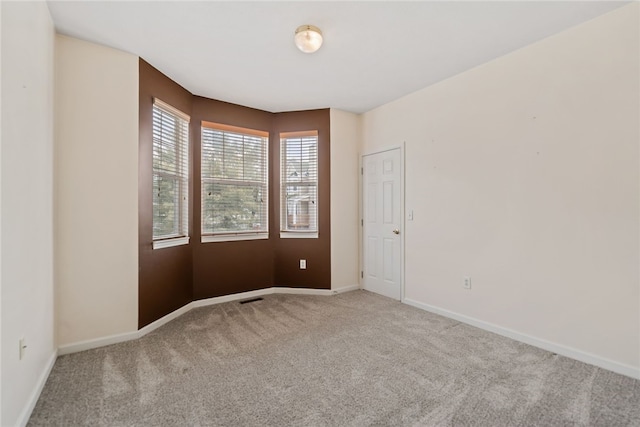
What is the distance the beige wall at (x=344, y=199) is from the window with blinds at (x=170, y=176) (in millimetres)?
1904

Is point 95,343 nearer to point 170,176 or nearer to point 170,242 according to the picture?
point 170,242

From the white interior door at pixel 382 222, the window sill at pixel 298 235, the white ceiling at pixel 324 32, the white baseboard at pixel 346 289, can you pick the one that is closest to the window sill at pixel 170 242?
the window sill at pixel 298 235

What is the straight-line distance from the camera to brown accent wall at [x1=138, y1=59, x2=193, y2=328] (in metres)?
2.78

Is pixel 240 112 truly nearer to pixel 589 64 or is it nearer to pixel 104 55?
pixel 104 55

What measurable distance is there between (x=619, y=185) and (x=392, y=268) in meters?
2.35

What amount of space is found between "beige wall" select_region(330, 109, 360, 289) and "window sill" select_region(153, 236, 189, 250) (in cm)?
190

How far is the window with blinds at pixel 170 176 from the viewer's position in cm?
305

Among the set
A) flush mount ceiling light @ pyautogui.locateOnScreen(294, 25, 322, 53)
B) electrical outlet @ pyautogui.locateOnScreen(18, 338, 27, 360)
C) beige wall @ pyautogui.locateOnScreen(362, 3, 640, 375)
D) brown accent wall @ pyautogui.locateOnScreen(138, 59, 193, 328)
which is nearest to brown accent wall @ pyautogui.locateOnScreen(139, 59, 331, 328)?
brown accent wall @ pyautogui.locateOnScreen(138, 59, 193, 328)

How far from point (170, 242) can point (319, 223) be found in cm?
191

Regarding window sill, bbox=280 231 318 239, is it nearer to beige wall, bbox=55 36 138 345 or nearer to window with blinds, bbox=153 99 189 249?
window with blinds, bbox=153 99 189 249

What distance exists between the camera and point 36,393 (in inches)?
72.1

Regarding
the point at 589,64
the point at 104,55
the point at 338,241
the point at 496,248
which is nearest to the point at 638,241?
the point at 496,248

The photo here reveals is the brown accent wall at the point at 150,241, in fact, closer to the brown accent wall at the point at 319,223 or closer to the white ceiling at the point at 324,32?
the white ceiling at the point at 324,32

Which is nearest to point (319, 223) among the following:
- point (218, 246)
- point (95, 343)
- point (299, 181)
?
point (299, 181)
